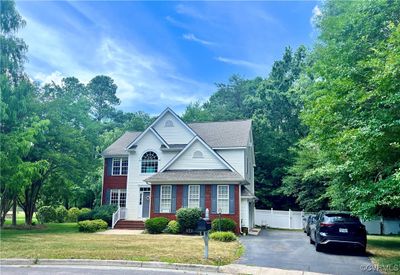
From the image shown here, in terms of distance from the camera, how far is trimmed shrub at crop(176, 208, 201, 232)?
1977cm

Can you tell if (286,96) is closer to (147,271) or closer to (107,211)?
(107,211)

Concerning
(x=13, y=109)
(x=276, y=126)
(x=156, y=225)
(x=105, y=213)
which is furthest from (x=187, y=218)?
(x=276, y=126)

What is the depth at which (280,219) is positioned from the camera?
27.4 metres

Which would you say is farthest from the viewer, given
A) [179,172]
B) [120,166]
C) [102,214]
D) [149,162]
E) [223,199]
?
[120,166]

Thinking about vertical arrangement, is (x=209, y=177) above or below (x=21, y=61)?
below

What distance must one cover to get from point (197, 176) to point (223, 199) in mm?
2254

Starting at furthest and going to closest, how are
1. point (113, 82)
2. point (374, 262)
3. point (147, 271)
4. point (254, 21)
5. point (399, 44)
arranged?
point (113, 82)
point (254, 21)
point (374, 262)
point (399, 44)
point (147, 271)

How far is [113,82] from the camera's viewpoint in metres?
85.6

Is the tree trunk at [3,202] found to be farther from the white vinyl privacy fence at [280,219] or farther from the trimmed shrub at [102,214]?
the white vinyl privacy fence at [280,219]

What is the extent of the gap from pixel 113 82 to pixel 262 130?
188ft

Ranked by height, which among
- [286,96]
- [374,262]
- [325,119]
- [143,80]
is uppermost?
[286,96]

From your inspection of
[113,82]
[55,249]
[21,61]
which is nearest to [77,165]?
[21,61]

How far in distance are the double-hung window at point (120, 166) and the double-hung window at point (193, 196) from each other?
7.93m

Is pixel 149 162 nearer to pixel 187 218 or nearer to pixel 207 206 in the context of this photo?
pixel 207 206
